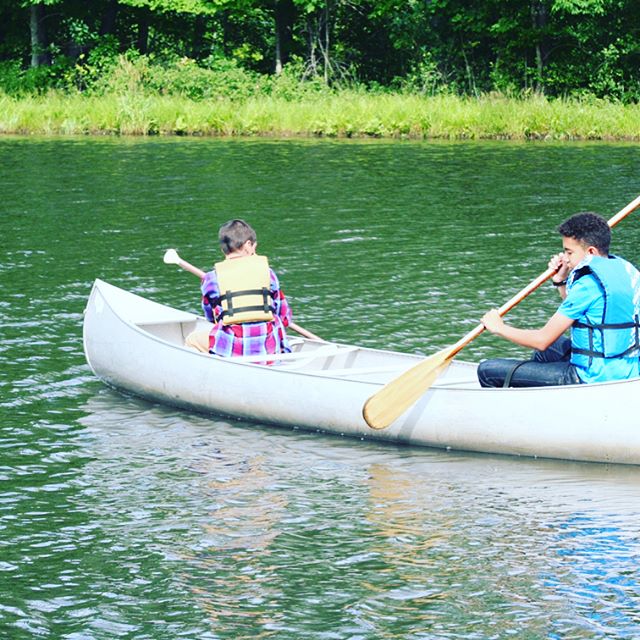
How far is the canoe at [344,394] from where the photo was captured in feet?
25.3


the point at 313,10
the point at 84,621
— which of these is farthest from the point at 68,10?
the point at 84,621

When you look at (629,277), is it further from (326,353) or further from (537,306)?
(537,306)

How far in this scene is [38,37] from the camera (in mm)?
35969

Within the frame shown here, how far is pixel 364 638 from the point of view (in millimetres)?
5488

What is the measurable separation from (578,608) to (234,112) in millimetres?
23282

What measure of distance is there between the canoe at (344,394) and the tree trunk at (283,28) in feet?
81.2

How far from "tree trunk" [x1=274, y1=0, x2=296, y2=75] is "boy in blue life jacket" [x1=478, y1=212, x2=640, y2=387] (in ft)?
87.9

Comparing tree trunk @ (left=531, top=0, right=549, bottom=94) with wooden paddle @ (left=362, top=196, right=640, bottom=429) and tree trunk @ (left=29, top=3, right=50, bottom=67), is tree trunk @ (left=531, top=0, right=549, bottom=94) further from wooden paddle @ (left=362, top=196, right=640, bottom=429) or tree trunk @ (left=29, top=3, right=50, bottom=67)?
wooden paddle @ (left=362, top=196, right=640, bottom=429)

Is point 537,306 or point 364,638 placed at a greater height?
point 537,306

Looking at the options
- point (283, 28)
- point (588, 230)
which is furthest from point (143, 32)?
point (588, 230)

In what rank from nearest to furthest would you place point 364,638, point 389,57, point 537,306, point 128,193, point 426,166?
point 364,638, point 537,306, point 128,193, point 426,166, point 389,57

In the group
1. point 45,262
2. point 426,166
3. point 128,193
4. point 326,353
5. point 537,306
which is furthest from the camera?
point 426,166

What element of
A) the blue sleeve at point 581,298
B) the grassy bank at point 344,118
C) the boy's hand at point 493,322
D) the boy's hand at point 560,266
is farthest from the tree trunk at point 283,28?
the blue sleeve at point 581,298

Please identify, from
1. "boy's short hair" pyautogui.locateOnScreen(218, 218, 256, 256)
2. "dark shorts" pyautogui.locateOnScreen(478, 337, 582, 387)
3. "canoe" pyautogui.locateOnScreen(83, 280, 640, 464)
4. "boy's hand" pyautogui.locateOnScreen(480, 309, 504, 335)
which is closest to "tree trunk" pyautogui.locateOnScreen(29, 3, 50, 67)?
"canoe" pyautogui.locateOnScreen(83, 280, 640, 464)
